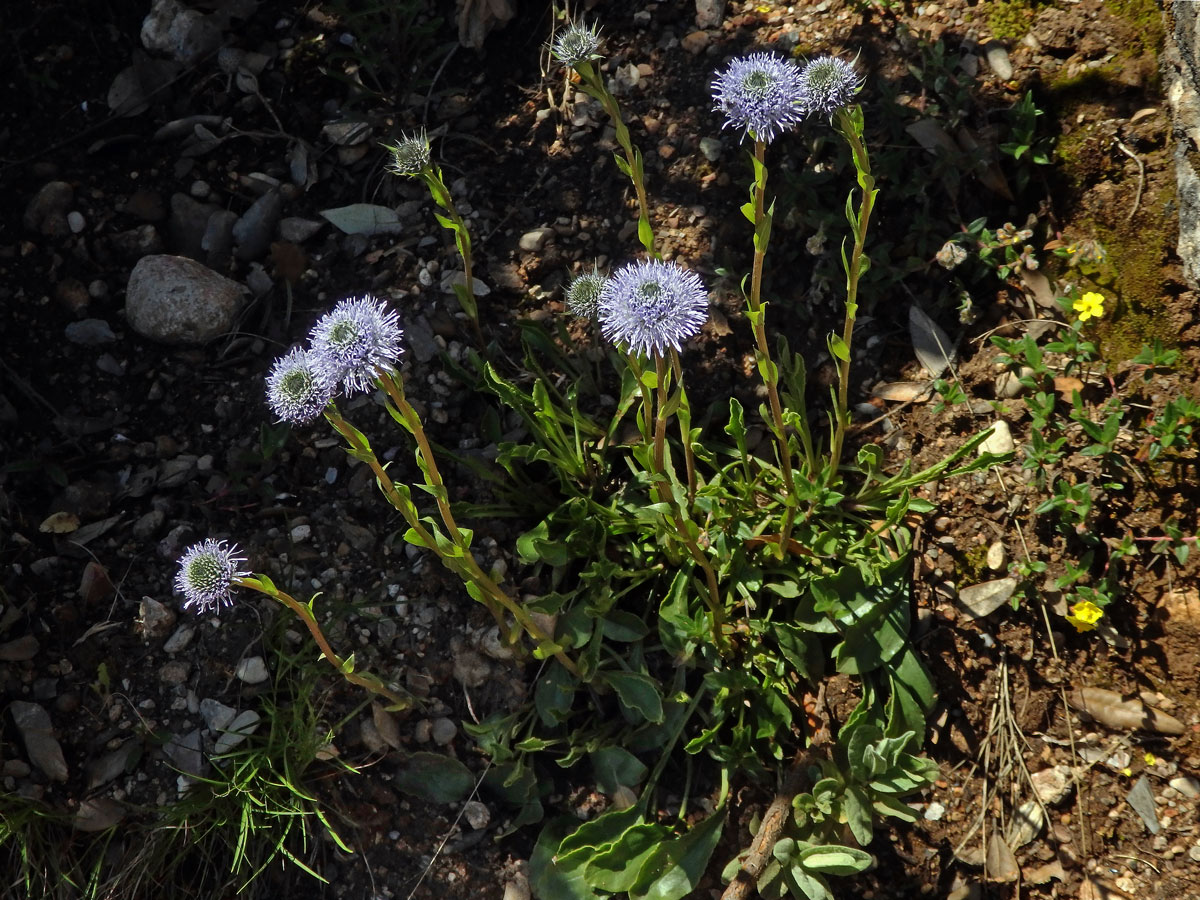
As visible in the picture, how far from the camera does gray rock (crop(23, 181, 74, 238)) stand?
352 centimetres

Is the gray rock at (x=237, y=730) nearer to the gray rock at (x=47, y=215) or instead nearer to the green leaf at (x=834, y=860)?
the green leaf at (x=834, y=860)

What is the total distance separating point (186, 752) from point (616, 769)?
1.24m

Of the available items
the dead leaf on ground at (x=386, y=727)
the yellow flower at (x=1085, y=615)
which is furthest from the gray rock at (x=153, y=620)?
the yellow flower at (x=1085, y=615)

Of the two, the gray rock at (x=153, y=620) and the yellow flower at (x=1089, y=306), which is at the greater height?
the yellow flower at (x=1089, y=306)

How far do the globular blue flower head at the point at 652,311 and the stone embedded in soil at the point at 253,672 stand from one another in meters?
1.50

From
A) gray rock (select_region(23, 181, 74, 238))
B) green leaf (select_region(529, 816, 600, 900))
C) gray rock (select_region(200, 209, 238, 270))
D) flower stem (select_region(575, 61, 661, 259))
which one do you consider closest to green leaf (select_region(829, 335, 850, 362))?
flower stem (select_region(575, 61, 661, 259))

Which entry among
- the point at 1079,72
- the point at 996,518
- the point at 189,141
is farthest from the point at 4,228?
the point at 1079,72

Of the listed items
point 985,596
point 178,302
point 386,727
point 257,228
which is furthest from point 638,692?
point 257,228

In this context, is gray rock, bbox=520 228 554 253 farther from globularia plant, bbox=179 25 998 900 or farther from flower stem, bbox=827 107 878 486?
flower stem, bbox=827 107 878 486

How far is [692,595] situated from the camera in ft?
9.83

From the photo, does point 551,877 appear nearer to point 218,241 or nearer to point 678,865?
point 678,865

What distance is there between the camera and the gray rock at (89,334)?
3404mm

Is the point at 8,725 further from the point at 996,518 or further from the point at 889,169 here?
the point at 889,169

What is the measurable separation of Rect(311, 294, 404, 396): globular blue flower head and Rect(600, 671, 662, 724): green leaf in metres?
1.21
